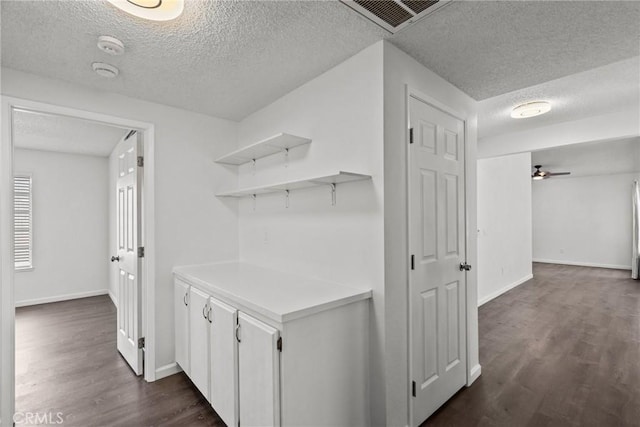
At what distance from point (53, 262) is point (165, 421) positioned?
4414mm

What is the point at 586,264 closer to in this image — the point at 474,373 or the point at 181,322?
the point at 474,373

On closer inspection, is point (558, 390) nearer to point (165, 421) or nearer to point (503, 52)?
point (503, 52)

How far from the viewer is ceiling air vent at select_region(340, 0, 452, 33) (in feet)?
4.74

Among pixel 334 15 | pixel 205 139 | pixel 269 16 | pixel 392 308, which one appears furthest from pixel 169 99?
pixel 392 308

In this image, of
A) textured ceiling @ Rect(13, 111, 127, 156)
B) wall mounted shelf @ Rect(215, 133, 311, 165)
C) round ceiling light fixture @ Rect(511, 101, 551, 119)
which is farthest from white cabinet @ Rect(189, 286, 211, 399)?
round ceiling light fixture @ Rect(511, 101, 551, 119)

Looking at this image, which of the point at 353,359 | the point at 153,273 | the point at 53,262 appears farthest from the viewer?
the point at 53,262

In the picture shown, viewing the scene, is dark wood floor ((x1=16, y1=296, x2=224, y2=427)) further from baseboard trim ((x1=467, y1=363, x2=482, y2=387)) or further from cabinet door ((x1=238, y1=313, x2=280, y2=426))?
baseboard trim ((x1=467, y1=363, x2=482, y2=387))

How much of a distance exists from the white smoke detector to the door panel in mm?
1032

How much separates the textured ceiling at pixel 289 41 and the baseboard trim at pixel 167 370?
92.6 inches

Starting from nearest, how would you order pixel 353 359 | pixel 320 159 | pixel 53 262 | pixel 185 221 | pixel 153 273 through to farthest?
pixel 353 359 → pixel 320 159 → pixel 153 273 → pixel 185 221 → pixel 53 262

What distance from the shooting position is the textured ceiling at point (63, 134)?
3371mm

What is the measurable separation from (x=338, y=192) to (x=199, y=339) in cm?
147

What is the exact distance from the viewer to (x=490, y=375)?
2615 mm

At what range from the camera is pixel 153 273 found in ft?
8.49
